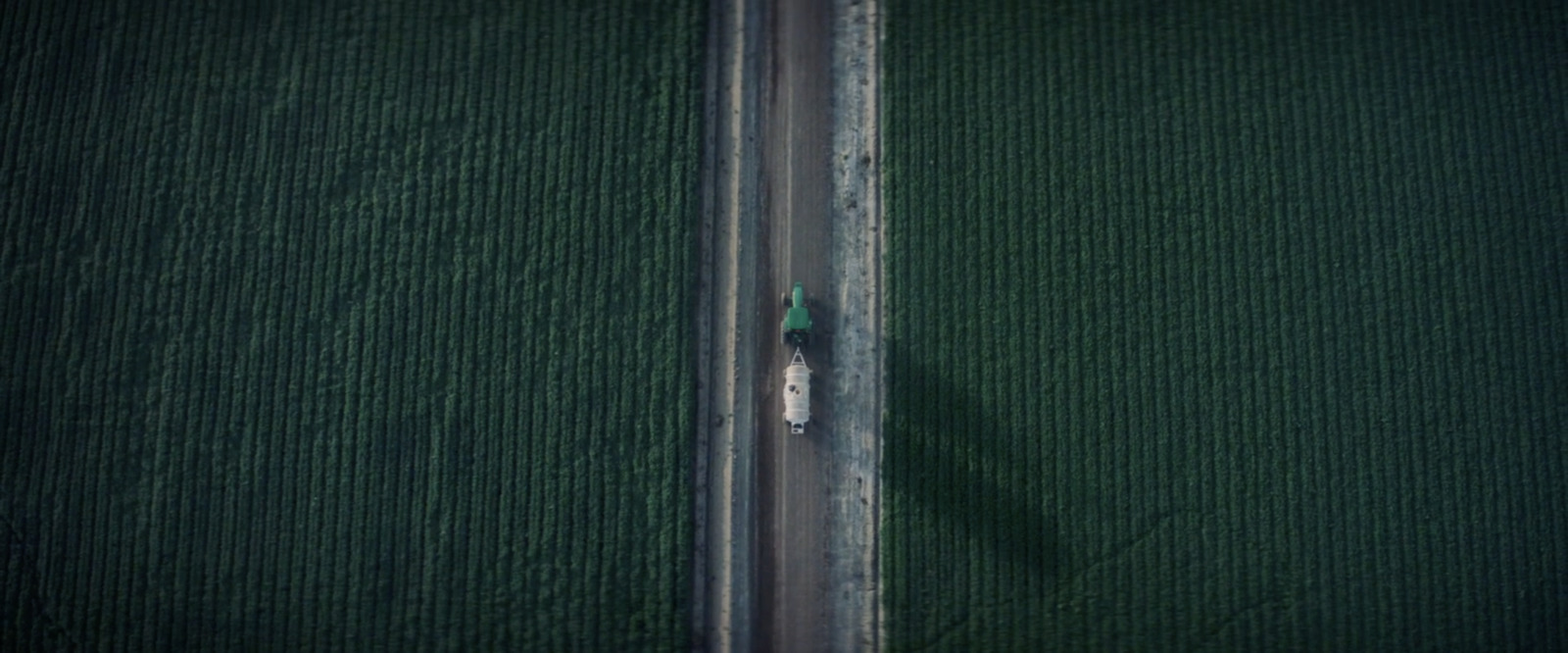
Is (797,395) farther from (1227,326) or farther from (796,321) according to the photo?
(1227,326)

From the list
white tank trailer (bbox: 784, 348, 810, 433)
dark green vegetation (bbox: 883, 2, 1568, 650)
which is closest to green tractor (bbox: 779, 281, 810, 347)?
white tank trailer (bbox: 784, 348, 810, 433)

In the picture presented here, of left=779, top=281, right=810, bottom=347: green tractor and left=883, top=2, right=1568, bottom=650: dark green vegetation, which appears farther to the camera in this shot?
left=779, top=281, right=810, bottom=347: green tractor

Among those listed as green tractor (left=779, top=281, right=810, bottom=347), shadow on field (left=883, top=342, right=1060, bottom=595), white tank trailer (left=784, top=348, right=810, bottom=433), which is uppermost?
green tractor (left=779, top=281, right=810, bottom=347)

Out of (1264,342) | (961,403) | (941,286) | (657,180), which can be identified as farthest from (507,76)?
(1264,342)

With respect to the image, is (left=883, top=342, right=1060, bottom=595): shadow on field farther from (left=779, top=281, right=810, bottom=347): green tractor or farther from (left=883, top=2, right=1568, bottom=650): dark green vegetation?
(left=779, top=281, right=810, bottom=347): green tractor

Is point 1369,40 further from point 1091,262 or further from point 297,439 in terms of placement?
point 297,439

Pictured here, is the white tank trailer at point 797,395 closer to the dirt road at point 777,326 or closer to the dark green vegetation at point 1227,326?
the dirt road at point 777,326
